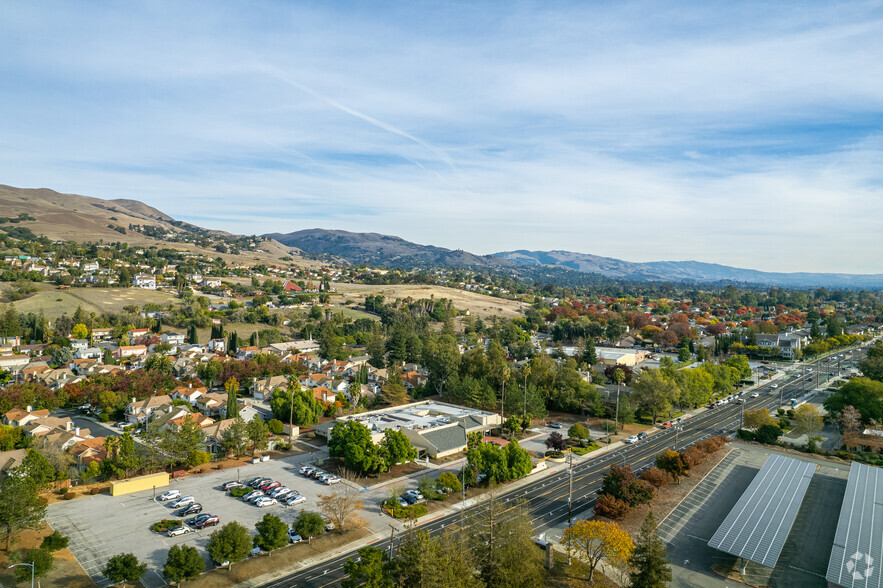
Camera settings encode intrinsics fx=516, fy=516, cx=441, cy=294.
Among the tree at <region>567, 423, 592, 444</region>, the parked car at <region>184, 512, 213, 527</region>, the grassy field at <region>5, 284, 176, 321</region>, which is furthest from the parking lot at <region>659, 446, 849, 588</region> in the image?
the grassy field at <region>5, 284, 176, 321</region>

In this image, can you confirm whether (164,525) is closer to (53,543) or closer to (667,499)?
(53,543)

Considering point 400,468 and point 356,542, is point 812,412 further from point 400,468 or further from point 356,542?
point 356,542

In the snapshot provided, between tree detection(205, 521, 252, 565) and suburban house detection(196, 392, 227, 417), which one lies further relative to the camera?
suburban house detection(196, 392, 227, 417)

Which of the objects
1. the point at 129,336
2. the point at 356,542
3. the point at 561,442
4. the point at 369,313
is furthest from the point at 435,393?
the point at 369,313

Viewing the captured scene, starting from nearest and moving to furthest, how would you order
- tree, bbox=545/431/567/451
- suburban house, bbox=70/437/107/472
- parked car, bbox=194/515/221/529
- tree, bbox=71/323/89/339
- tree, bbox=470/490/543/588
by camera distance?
tree, bbox=470/490/543/588 < parked car, bbox=194/515/221/529 < suburban house, bbox=70/437/107/472 < tree, bbox=545/431/567/451 < tree, bbox=71/323/89/339

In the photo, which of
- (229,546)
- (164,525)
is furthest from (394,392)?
(229,546)

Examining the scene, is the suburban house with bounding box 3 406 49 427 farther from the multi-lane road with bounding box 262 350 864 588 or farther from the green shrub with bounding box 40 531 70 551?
the multi-lane road with bounding box 262 350 864 588
